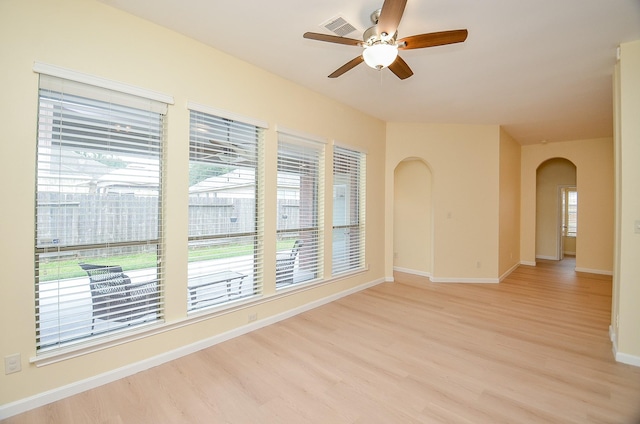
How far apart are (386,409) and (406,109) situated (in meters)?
3.99

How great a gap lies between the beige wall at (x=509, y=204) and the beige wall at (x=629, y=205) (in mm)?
2865

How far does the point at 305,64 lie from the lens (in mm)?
3045

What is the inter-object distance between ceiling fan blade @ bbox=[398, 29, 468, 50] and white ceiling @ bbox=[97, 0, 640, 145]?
0.34 metres

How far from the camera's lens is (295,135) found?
352 cm

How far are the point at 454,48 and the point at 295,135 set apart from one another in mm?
1918

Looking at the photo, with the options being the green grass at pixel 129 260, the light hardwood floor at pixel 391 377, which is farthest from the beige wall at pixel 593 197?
the green grass at pixel 129 260

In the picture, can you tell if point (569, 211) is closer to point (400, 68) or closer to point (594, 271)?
point (594, 271)

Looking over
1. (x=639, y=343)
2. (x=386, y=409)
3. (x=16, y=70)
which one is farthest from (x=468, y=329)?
(x=16, y=70)

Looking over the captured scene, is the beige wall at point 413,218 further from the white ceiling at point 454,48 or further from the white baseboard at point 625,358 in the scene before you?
the white baseboard at point 625,358

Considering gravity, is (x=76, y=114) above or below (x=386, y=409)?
above

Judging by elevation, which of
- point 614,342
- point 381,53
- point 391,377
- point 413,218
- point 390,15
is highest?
point 390,15

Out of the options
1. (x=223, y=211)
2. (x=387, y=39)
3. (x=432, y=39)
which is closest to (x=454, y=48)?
(x=432, y=39)

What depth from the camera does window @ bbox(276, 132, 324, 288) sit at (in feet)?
11.3

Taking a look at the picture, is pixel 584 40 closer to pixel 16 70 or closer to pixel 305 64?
pixel 305 64
